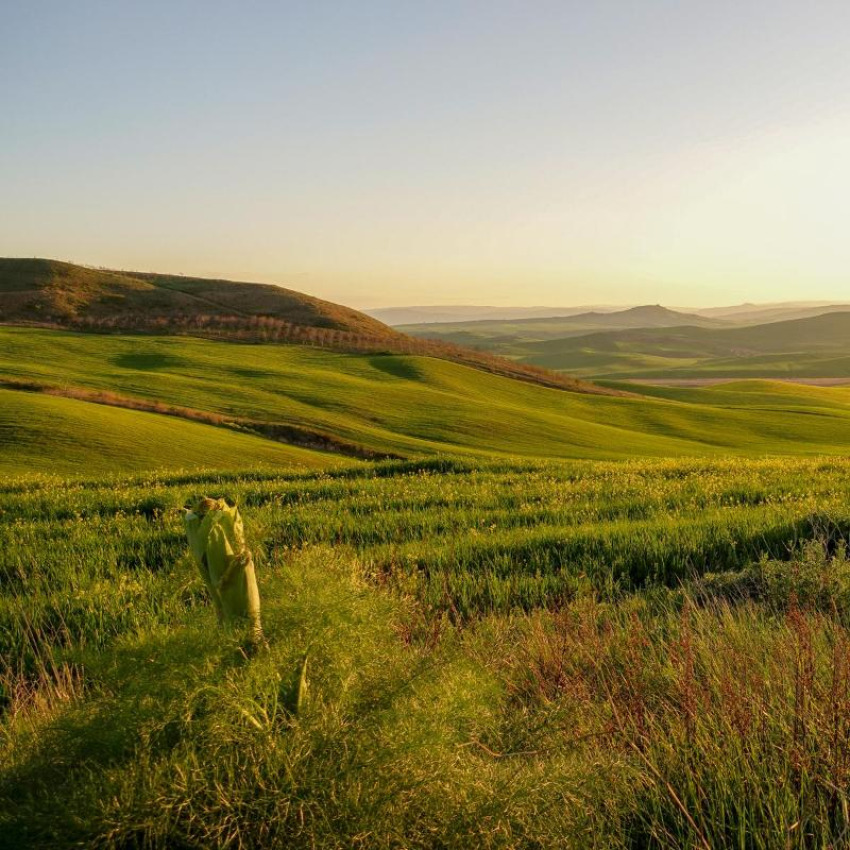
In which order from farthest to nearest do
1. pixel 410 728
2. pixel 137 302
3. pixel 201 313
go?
pixel 137 302
pixel 201 313
pixel 410 728

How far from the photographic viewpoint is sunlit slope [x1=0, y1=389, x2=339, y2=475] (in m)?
25.5

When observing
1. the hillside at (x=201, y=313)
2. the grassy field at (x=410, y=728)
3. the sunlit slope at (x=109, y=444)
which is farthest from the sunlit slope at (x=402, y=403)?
the grassy field at (x=410, y=728)

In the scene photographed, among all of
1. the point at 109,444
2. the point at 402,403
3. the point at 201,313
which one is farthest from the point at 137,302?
the point at 109,444

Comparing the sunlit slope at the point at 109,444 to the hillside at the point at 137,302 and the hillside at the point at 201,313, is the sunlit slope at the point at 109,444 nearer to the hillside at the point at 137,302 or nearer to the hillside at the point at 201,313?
the hillside at the point at 201,313

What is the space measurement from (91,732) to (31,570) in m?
6.49

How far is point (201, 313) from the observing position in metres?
84.5

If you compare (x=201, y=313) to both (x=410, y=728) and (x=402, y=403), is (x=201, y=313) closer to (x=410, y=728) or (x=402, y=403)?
(x=402, y=403)

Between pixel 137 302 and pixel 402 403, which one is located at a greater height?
pixel 137 302

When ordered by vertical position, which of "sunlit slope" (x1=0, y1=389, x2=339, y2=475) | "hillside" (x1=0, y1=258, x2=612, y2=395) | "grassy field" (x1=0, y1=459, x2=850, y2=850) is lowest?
"sunlit slope" (x1=0, y1=389, x2=339, y2=475)

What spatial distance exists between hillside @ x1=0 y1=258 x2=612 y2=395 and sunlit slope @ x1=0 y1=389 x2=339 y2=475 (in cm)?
4067

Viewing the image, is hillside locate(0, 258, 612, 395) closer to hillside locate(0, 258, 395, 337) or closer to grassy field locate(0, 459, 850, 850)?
hillside locate(0, 258, 395, 337)

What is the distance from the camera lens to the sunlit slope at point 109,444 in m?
25.5

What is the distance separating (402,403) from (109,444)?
2301 centimetres

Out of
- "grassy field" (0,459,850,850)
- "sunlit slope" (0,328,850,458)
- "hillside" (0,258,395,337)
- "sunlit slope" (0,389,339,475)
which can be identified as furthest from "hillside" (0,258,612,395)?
"grassy field" (0,459,850,850)
